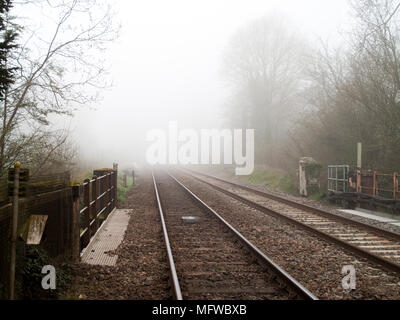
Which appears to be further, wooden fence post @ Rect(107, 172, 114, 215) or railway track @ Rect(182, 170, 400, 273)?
wooden fence post @ Rect(107, 172, 114, 215)

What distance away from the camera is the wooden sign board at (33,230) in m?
4.20

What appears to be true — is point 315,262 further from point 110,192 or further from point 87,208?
point 110,192

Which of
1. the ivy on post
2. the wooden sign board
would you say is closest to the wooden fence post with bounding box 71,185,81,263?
the ivy on post

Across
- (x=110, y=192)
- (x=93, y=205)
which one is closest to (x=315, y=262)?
(x=93, y=205)

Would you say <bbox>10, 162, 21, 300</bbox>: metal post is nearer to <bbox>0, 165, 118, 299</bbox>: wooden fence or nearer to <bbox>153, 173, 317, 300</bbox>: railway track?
<bbox>0, 165, 118, 299</bbox>: wooden fence

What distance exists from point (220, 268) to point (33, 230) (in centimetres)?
291

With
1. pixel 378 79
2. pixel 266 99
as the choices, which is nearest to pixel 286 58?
pixel 266 99

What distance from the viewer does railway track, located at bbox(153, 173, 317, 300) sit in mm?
4680

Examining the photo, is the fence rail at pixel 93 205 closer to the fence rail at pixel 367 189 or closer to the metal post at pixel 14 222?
the metal post at pixel 14 222

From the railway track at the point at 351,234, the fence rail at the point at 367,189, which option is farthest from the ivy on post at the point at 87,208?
the fence rail at the point at 367,189

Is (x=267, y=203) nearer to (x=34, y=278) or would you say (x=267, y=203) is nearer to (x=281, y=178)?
(x=281, y=178)

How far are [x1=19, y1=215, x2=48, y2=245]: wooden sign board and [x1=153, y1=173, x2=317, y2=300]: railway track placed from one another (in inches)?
71.3
